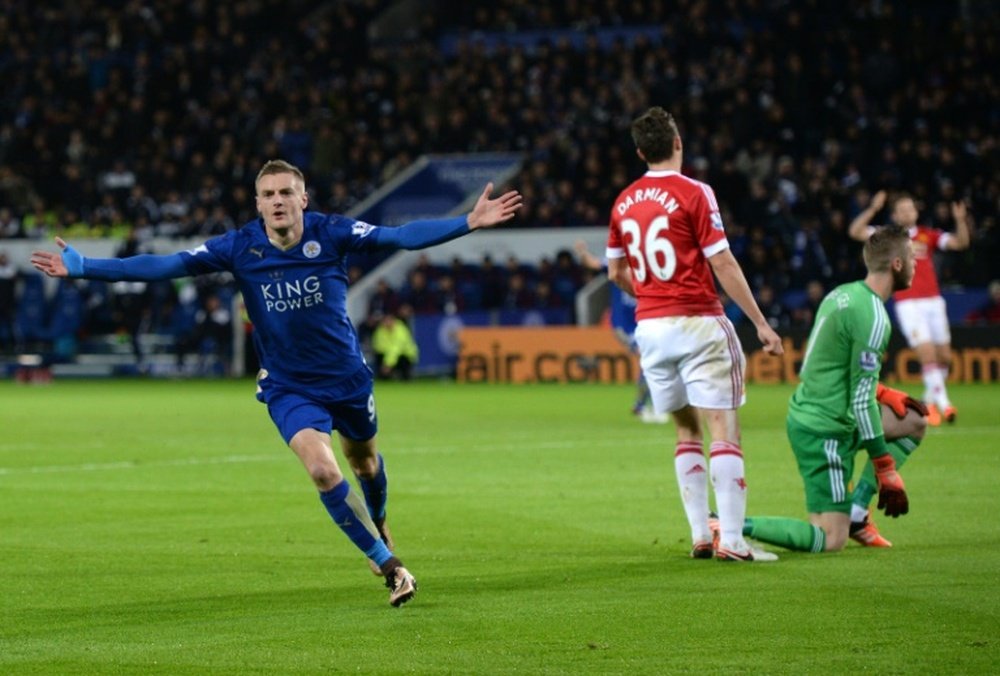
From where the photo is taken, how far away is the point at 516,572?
28.3 feet

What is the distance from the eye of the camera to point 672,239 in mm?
9156

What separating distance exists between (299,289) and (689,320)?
219 centimetres

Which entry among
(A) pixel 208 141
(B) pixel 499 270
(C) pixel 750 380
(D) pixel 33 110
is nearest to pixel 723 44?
(B) pixel 499 270

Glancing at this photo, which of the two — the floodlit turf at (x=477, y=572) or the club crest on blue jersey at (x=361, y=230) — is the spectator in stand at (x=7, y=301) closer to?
the floodlit turf at (x=477, y=572)

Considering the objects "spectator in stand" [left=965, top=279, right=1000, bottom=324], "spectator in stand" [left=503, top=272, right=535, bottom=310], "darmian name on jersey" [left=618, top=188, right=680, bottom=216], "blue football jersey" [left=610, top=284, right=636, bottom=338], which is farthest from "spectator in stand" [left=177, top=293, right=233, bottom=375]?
"darmian name on jersey" [left=618, top=188, right=680, bottom=216]

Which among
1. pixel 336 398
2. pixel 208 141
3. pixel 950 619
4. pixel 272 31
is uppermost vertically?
pixel 272 31

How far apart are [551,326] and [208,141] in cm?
1154

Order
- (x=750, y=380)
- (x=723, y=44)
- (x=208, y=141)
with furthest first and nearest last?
(x=208, y=141)
(x=723, y=44)
(x=750, y=380)

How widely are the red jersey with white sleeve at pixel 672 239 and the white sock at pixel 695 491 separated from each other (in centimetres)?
80

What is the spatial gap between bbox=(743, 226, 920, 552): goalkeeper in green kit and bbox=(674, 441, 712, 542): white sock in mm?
255

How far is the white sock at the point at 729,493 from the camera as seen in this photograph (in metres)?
8.93

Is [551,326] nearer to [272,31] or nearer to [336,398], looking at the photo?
[272,31]

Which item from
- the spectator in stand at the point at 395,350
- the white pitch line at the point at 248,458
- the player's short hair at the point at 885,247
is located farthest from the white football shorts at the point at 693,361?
the spectator in stand at the point at 395,350

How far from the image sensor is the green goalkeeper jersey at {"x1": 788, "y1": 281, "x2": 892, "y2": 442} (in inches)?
358
